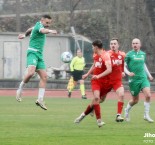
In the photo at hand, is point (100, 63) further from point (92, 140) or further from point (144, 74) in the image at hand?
point (92, 140)

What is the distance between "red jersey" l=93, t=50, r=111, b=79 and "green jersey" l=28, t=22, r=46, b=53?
2.37 meters

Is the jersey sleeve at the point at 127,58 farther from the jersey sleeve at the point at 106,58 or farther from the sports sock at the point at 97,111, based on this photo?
the sports sock at the point at 97,111

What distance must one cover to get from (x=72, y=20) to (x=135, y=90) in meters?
36.9

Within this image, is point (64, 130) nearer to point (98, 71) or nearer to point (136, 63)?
point (98, 71)

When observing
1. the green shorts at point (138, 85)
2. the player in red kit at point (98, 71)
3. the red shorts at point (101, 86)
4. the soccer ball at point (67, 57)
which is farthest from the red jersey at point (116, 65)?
the soccer ball at point (67, 57)

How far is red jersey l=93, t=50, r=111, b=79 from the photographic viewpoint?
16.9m

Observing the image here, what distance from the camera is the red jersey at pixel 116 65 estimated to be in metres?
18.1

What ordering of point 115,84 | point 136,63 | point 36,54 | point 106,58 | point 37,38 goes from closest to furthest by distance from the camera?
point 106,58 < point 115,84 < point 136,63 < point 37,38 < point 36,54

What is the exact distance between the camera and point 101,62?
669 inches

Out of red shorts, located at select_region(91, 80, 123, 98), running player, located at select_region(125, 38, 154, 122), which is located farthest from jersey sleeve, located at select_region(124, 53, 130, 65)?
red shorts, located at select_region(91, 80, 123, 98)

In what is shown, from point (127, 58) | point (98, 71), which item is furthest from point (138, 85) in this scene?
point (98, 71)

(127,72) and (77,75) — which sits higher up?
(127,72)

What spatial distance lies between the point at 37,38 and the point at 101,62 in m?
2.85

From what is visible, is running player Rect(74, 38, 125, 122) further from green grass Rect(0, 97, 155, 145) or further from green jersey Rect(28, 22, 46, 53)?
green jersey Rect(28, 22, 46, 53)
